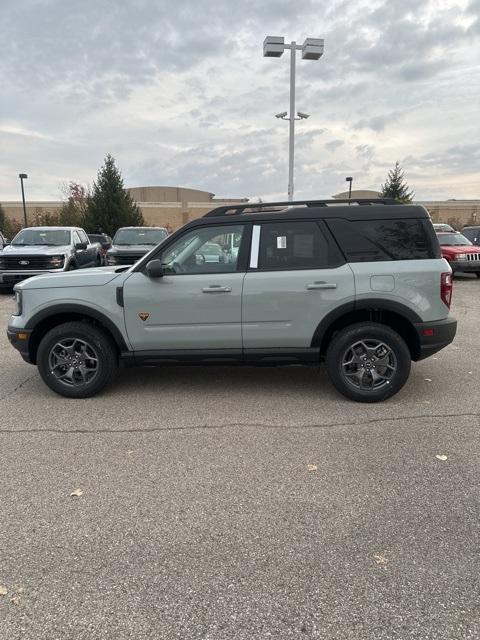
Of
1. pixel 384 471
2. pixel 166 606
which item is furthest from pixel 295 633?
pixel 384 471

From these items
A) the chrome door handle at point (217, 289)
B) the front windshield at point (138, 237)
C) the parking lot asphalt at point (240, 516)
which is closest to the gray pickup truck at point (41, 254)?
the front windshield at point (138, 237)

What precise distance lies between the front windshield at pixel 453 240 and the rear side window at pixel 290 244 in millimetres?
12551

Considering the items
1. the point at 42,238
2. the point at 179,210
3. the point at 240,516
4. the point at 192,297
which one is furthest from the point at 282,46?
the point at 179,210

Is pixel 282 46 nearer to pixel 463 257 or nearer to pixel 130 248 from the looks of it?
pixel 130 248

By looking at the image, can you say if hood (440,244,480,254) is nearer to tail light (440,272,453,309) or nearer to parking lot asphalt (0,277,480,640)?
parking lot asphalt (0,277,480,640)

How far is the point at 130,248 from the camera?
14383 millimetres

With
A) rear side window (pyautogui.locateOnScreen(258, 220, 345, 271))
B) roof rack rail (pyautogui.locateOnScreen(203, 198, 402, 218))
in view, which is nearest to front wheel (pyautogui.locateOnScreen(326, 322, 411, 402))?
rear side window (pyautogui.locateOnScreen(258, 220, 345, 271))

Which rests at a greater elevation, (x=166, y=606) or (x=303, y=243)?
(x=303, y=243)

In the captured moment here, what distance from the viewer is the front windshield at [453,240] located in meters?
15.8

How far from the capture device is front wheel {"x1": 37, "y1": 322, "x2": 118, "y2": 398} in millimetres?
4848

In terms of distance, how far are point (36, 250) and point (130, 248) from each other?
2765mm

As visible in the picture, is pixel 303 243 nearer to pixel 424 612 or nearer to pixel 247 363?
pixel 247 363

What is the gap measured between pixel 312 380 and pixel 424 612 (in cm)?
336

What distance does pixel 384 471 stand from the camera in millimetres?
3432
